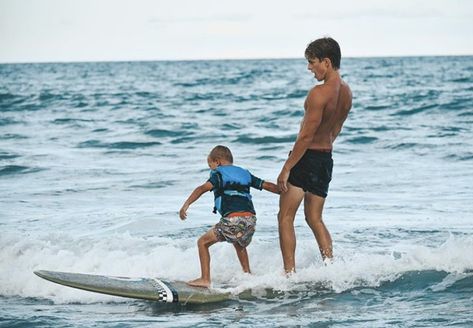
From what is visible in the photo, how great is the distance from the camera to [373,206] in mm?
11156

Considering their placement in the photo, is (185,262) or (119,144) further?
(119,144)

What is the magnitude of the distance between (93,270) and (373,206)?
444 cm

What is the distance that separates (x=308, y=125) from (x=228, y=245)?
2.20m

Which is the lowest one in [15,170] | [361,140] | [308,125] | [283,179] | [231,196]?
[361,140]

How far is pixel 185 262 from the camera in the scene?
805 centimetres

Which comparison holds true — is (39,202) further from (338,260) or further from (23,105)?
(23,105)

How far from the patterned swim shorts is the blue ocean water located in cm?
42

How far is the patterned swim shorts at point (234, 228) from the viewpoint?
682 cm

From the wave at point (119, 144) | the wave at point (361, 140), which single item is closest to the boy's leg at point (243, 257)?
the wave at point (119, 144)

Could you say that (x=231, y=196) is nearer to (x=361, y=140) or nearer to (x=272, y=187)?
(x=272, y=187)

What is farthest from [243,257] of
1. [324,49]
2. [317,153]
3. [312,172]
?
[324,49]

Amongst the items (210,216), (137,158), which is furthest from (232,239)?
(137,158)

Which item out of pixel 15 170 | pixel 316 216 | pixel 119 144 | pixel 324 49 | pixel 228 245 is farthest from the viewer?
pixel 119 144

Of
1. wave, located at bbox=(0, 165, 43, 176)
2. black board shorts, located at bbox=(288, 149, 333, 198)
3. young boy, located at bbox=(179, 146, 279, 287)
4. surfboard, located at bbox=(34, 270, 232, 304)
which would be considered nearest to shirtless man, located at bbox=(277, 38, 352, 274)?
black board shorts, located at bbox=(288, 149, 333, 198)
